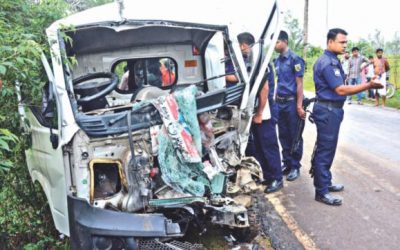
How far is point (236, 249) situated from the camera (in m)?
3.94

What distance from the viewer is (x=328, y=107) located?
15.7 feet

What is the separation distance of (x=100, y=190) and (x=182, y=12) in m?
1.77

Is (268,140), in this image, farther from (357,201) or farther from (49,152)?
(49,152)

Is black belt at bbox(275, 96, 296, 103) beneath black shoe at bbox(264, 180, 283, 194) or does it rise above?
above

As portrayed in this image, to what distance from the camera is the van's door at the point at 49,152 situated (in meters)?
3.43

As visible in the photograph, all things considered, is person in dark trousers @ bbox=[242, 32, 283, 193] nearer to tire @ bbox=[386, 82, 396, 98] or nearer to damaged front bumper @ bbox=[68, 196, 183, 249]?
damaged front bumper @ bbox=[68, 196, 183, 249]

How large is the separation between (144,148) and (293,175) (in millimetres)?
3014

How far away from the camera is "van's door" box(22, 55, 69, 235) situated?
3430 mm

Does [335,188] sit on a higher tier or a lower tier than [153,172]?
lower

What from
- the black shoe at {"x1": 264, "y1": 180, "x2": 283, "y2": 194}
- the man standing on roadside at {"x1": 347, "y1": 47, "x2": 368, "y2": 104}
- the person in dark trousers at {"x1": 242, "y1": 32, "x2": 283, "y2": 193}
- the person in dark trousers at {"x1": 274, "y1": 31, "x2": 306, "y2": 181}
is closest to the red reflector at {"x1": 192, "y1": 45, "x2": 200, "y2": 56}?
the person in dark trousers at {"x1": 242, "y1": 32, "x2": 283, "y2": 193}

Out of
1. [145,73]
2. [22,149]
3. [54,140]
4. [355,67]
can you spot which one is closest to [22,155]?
[22,149]

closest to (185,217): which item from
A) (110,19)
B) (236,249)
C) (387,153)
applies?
(236,249)

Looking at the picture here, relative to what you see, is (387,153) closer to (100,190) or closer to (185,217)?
(185,217)

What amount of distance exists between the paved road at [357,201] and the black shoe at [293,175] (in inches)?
2.7
